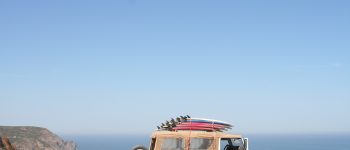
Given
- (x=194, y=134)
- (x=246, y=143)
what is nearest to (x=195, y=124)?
(x=194, y=134)

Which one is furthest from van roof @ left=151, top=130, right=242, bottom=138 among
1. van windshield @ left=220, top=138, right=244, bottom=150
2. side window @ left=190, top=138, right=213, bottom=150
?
van windshield @ left=220, top=138, right=244, bottom=150

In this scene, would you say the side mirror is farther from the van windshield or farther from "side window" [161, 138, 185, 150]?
"side window" [161, 138, 185, 150]

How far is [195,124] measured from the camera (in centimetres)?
1370

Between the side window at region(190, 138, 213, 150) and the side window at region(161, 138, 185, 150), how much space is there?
0.32m

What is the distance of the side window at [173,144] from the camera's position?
1308cm

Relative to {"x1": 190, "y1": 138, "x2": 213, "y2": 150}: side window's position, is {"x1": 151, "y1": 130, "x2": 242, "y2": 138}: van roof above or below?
above

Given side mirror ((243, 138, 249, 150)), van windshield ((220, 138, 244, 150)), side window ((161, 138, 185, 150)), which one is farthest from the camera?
van windshield ((220, 138, 244, 150))

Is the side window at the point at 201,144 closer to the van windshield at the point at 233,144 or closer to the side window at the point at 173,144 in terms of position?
the side window at the point at 173,144

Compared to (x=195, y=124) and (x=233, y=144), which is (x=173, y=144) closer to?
(x=195, y=124)

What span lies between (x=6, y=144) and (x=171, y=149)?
570 cm

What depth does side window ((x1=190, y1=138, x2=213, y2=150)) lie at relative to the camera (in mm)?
12812

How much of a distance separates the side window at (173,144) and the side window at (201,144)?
0.32m

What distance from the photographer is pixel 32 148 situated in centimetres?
18788

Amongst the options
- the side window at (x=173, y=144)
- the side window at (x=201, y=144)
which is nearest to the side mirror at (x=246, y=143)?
the side window at (x=201, y=144)
